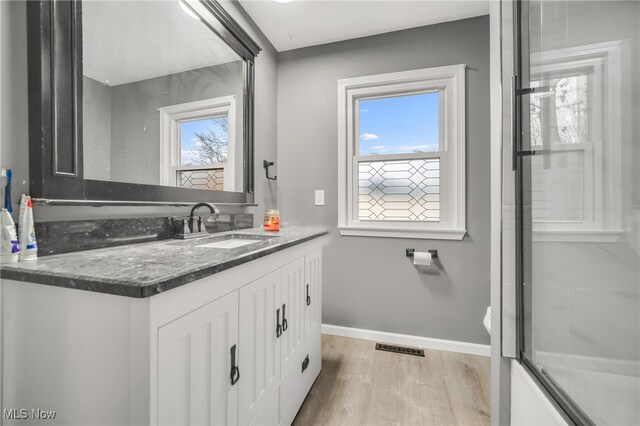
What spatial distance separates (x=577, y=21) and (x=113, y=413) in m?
1.82

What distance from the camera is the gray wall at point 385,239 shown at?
77.8 inches

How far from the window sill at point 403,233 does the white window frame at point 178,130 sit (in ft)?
3.34

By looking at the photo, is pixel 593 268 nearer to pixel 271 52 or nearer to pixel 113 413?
pixel 113 413

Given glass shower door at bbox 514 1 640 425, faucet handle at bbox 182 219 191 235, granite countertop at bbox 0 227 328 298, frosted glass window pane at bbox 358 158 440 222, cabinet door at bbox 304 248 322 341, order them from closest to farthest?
granite countertop at bbox 0 227 328 298
glass shower door at bbox 514 1 640 425
faucet handle at bbox 182 219 191 235
cabinet door at bbox 304 248 322 341
frosted glass window pane at bbox 358 158 440 222

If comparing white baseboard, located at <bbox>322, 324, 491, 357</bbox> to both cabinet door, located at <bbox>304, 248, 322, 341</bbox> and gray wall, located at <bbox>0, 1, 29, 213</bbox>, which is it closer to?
cabinet door, located at <bbox>304, 248, 322, 341</bbox>

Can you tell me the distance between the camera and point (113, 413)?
1.95ft

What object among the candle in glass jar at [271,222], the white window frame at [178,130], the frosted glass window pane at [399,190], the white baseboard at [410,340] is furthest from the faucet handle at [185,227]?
the white baseboard at [410,340]

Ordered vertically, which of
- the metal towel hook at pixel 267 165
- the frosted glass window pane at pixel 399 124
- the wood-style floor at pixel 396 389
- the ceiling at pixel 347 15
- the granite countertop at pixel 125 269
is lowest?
the wood-style floor at pixel 396 389

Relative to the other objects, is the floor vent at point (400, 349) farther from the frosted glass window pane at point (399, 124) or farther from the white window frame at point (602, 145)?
A: the frosted glass window pane at point (399, 124)

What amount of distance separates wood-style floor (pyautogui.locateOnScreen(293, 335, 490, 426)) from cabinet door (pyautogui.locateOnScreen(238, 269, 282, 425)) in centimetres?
50

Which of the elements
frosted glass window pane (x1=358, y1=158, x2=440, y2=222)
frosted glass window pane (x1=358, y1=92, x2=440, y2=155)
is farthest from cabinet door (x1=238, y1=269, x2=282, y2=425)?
A: frosted glass window pane (x1=358, y1=92, x2=440, y2=155)

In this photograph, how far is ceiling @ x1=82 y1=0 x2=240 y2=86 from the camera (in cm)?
97

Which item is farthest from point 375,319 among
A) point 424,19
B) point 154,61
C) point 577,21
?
point 424,19
